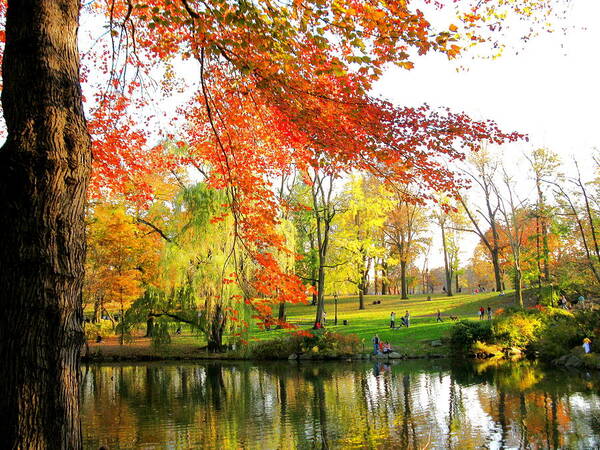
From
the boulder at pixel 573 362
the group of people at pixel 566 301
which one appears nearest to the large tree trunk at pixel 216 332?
the boulder at pixel 573 362

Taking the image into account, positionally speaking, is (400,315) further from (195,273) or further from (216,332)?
(195,273)

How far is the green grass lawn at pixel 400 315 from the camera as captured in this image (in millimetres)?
24234

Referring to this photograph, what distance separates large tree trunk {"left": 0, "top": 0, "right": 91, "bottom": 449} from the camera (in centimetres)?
296

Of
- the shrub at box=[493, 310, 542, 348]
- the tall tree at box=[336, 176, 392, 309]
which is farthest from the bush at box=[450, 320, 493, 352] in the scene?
the tall tree at box=[336, 176, 392, 309]

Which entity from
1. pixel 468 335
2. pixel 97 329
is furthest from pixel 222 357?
pixel 468 335

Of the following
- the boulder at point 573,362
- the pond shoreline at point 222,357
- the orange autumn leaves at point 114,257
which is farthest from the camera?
the orange autumn leaves at point 114,257

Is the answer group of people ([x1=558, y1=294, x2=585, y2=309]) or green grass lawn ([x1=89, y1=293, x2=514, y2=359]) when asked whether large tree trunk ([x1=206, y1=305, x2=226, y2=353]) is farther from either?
group of people ([x1=558, y1=294, x2=585, y2=309])

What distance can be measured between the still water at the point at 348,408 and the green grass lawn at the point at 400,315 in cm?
370

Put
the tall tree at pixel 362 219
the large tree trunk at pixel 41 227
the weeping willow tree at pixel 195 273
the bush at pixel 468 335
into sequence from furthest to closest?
the tall tree at pixel 362 219
the bush at pixel 468 335
the weeping willow tree at pixel 195 273
the large tree trunk at pixel 41 227

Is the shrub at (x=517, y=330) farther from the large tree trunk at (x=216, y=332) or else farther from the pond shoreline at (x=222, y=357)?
the large tree trunk at (x=216, y=332)

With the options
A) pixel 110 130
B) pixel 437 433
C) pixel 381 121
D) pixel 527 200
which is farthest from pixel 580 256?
pixel 110 130

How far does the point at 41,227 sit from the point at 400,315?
31.2m

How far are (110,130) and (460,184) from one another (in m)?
7.72

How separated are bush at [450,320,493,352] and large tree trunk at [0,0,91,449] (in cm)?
2180
